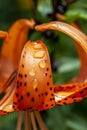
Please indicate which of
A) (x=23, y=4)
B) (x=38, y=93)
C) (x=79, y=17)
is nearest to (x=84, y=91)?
(x=38, y=93)

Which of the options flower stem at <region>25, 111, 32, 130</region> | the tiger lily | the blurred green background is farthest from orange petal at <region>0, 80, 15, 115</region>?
the blurred green background

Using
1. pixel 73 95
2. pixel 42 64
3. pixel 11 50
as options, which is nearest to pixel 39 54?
pixel 42 64

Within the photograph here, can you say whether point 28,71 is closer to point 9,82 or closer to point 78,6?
point 9,82

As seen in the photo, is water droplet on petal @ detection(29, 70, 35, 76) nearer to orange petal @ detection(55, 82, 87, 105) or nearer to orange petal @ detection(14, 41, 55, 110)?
orange petal @ detection(14, 41, 55, 110)

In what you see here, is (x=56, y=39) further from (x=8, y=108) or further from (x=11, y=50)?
(x=8, y=108)

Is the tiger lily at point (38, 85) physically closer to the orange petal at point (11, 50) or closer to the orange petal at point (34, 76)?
the orange petal at point (34, 76)

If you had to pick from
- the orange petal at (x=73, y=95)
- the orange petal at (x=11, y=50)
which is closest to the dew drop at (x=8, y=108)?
the orange petal at (x=73, y=95)
